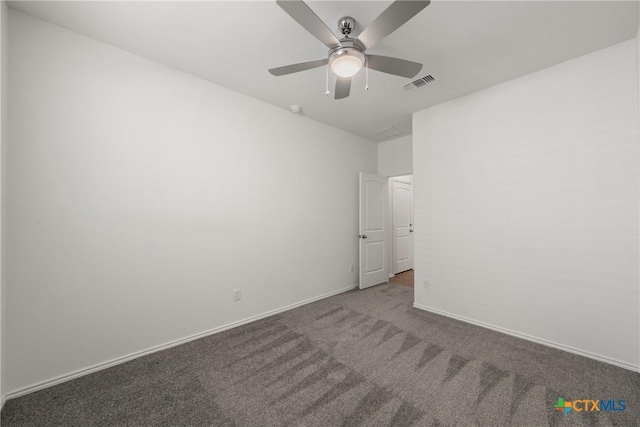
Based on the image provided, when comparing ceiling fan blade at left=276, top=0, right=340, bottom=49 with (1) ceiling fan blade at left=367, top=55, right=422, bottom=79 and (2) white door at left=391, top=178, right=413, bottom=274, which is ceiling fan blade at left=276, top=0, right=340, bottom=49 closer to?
(1) ceiling fan blade at left=367, top=55, right=422, bottom=79

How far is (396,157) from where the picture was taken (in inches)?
180

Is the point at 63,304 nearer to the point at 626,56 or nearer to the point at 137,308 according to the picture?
the point at 137,308

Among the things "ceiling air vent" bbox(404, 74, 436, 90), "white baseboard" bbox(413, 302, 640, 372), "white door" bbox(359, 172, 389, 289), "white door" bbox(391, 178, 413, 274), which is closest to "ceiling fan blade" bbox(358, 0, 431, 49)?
"ceiling air vent" bbox(404, 74, 436, 90)

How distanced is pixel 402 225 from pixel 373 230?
1.41 metres

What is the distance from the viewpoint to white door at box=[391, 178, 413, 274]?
17.3 feet

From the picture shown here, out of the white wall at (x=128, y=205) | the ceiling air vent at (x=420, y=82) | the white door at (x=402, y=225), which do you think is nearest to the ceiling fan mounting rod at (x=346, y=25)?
the ceiling air vent at (x=420, y=82)

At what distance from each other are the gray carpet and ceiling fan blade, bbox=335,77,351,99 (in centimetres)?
238

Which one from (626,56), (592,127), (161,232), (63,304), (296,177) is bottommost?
(63,304)

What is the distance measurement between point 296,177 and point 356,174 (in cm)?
134

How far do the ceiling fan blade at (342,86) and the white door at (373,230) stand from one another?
2.15 m

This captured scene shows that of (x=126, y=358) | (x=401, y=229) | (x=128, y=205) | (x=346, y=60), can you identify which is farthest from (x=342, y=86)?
(x=401, y=229)

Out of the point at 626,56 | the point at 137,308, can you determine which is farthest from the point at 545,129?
the point at 137,308

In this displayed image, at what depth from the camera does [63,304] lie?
1926 mm

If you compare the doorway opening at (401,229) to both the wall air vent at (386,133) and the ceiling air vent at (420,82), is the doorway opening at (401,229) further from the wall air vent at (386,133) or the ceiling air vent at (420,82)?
the ceiling air vent at (420,82)
